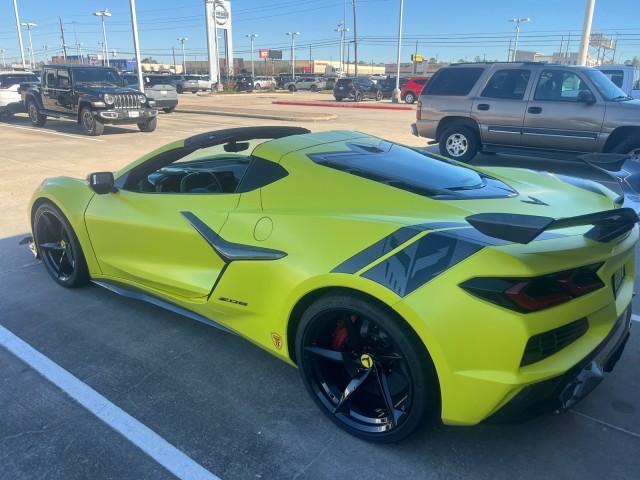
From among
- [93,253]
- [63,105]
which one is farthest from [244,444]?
[63,105]

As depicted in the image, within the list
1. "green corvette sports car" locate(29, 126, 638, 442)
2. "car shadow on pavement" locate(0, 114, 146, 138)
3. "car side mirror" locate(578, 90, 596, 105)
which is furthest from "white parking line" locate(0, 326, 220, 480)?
"car shadow on pavement" locate(0, 114, 146, 138)

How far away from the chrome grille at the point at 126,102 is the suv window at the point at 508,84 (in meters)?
9.55

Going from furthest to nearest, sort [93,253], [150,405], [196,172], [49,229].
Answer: [49,229] → [93,253] → [196,172] → [150,405]

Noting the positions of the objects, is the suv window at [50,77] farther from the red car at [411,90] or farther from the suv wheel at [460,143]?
the red car at [411,90]

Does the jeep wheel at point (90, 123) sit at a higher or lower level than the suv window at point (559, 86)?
lower

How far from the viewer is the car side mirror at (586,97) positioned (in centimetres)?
827

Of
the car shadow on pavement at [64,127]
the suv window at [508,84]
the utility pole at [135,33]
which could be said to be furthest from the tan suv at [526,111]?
the utility pole at [135,33]

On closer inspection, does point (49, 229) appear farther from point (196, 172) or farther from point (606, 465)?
point (606, 465)

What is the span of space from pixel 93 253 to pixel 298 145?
1.79 meters

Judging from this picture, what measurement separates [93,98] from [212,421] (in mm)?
13339

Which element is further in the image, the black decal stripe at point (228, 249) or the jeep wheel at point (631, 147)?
the jeep wheel at point (631, 147)

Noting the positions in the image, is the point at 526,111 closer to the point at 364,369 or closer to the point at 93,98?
the point at 364,369

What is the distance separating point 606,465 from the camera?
7.44ft

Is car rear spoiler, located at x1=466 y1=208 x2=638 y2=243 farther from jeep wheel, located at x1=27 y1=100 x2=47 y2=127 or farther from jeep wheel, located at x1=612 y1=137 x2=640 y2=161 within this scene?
jeep wheel, located at x1=27 y1=100 x2=47 y2=127
